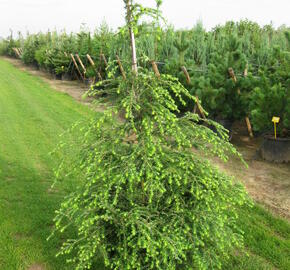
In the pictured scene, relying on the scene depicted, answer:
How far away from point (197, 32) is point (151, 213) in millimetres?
10287

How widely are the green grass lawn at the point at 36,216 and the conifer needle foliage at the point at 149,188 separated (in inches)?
20.7

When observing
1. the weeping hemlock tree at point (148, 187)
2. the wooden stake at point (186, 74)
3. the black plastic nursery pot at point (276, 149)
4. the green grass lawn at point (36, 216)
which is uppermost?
the wooden stake at point (186, 74)

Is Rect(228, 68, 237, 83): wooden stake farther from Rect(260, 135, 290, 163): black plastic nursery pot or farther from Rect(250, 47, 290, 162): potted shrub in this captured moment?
Rect(260, 135, 290, 163): black plastic nursery pot

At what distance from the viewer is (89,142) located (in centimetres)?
339

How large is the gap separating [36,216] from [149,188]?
2925 millimetres

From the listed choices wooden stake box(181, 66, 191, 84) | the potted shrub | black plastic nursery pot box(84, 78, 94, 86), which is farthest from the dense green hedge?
black plastic nursery pot box(84, 78, 94, 86)

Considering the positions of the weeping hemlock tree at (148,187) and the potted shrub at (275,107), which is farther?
the potted shrub at (275,107)

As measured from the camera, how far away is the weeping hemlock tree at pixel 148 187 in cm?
303

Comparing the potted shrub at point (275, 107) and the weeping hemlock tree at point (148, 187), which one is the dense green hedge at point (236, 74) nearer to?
the potted shrub at point (275, 107)

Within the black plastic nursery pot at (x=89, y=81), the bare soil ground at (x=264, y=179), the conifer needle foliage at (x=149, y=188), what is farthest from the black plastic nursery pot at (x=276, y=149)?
the black plastic nursery pot at (x=89, y=81)

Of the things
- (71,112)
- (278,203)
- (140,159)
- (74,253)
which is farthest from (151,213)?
(71,112)

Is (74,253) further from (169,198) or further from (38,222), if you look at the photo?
(169,198)

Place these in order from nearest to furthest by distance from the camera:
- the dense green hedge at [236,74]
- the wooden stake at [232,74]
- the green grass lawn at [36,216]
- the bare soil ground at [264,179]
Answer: the green grass lawn at [36,216]
the bare soil ground at [264,179]
the dense green hedge at [236,74]
the wooden stake at [232,74]

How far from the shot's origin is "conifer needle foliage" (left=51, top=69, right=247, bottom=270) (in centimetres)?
303
